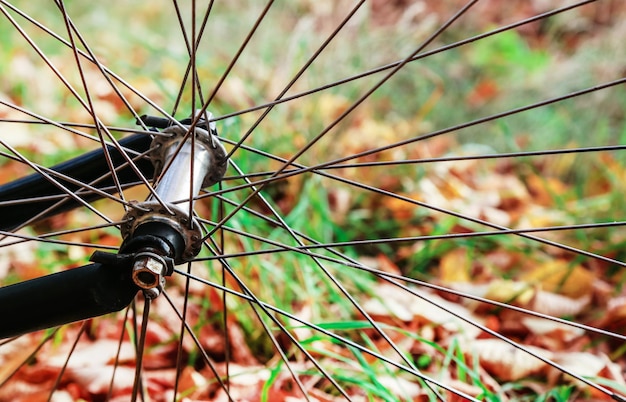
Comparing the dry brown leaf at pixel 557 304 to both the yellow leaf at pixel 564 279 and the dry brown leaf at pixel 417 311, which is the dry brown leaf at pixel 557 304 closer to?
the yellow leaf at pixel 564 279

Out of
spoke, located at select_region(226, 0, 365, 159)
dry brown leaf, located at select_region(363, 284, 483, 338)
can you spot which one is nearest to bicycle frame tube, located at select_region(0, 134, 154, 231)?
spoke, located at select_region(226, 0, 365, 159)

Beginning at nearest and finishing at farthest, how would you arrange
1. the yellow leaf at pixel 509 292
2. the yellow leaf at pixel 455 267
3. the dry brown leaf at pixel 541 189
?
the yellow leaf at pixel 509 292, the yellow leaf at pixel 455 267, the dry brown leaf at pixel 541 189

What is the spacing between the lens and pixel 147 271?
73cm

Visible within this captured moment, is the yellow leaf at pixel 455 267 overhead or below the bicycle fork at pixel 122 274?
below

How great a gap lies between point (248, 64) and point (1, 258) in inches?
49.5

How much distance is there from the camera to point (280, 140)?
192cm

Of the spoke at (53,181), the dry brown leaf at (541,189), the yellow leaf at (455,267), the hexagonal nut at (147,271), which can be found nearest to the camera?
the hexagonal nut at (147,271)

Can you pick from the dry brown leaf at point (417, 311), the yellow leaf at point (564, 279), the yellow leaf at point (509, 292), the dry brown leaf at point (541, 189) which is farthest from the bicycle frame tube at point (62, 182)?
the dry brown leaf at point (541, 189)

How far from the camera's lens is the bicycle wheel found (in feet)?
2.72

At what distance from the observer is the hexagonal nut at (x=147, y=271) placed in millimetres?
731

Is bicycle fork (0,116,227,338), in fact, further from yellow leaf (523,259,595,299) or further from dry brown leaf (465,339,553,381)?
yellow leaf (523,259,595,299)

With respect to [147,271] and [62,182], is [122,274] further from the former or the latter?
[62,182]

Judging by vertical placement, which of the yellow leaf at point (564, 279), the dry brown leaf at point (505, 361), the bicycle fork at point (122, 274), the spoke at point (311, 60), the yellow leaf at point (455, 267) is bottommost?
the dry brown leaf at point (505, 361)

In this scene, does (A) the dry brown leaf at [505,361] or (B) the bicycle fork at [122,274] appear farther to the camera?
(A) the dry brown leaf at [505,361]
